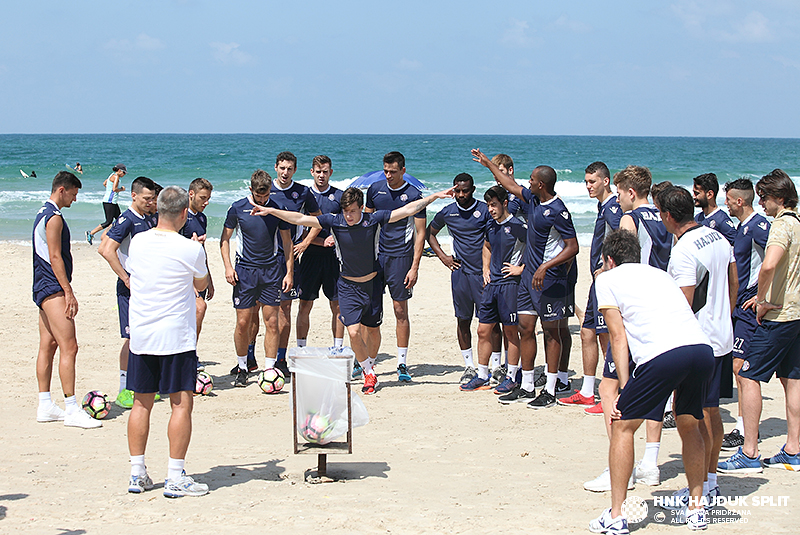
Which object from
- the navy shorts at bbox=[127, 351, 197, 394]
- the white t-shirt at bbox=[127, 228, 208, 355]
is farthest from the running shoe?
the white t-shirt at bbox=[127, 228, 208, 355]

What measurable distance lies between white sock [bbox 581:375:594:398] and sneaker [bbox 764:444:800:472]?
1937 millimetres

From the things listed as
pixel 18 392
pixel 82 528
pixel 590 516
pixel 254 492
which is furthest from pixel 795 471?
pixel 18 392

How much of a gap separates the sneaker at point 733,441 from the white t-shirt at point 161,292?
174 inches

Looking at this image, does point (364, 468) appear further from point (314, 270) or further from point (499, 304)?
point (314, 270)

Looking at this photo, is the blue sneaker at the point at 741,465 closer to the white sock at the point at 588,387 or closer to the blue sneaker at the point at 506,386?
the white sock at the point at 588,387

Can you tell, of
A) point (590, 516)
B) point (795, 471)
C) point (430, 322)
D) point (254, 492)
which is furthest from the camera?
point (430, 322)

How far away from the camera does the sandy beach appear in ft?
15.4

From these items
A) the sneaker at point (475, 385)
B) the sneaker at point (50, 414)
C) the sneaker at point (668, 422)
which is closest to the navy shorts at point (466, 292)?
the sneaker at point (475, 385)

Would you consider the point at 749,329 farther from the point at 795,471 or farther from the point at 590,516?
the point at 590,516

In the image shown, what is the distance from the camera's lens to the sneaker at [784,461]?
5.70 m

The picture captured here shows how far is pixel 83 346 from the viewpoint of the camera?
383 inches

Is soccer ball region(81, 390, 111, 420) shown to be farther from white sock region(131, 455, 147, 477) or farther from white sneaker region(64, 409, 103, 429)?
white sock region(131, 455, 147, 477)

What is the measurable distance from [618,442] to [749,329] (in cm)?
236

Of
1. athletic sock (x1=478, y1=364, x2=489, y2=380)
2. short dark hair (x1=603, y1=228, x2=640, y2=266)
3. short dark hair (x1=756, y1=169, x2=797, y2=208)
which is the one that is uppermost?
short dark hair (x1=756, y1=169, x2=797, y2=208)
